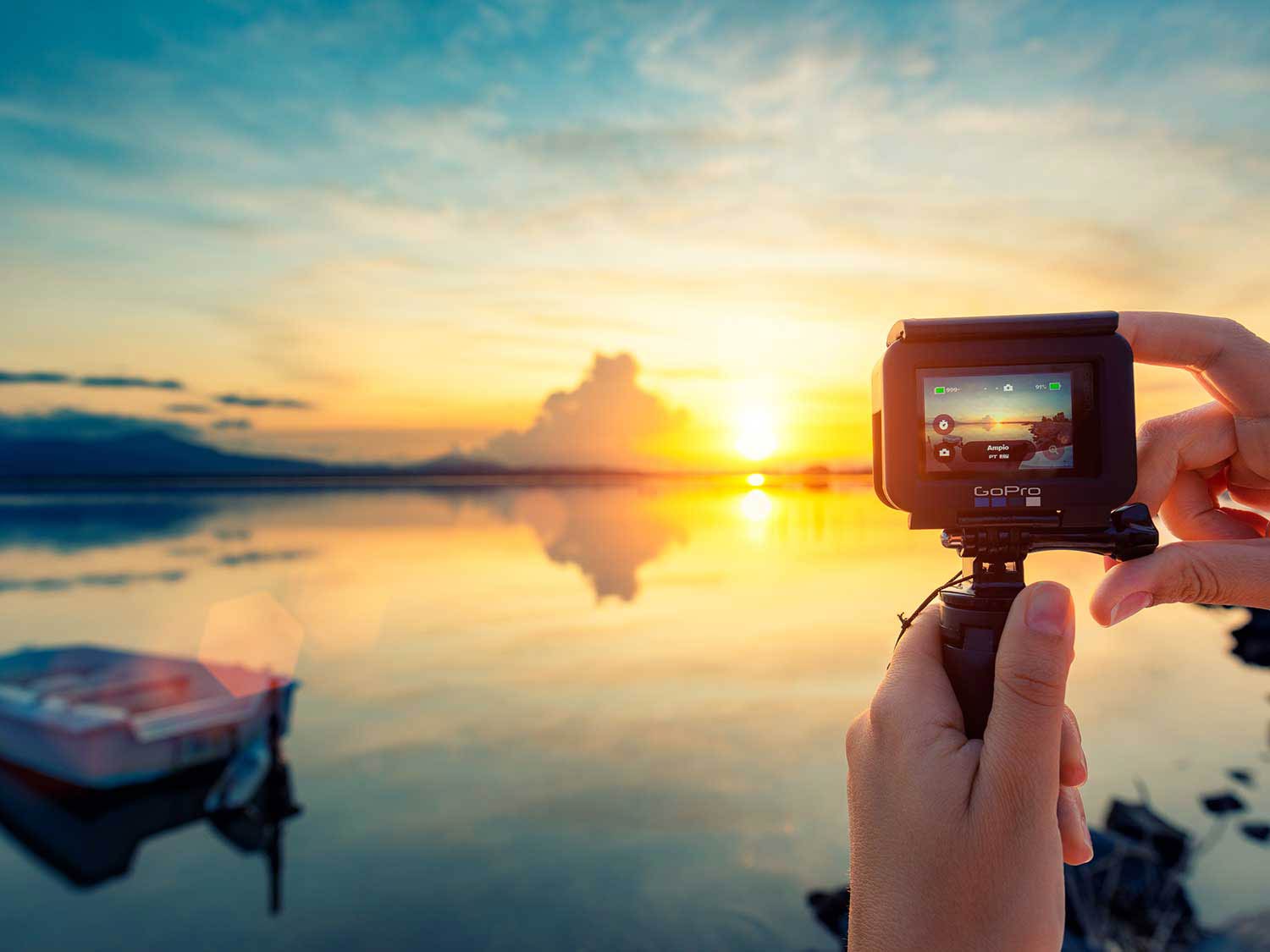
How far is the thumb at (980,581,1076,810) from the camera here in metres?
1.12

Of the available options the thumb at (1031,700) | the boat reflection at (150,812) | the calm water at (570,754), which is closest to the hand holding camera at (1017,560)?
the thumb at (1031,700)

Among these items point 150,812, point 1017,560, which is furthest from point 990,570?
point 150,812

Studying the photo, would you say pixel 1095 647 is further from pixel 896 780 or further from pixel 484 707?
pixel 896 780

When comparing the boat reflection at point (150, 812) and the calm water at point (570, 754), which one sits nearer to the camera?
the calm water at point (570, 754)

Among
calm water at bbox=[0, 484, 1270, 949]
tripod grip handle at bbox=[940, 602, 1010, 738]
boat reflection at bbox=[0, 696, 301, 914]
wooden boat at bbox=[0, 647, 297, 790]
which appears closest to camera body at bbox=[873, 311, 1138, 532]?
tripod grip handle at bbox=[940, 602, 1010, 738]

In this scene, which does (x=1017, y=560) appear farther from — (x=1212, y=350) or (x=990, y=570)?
(x=1212, y=350)

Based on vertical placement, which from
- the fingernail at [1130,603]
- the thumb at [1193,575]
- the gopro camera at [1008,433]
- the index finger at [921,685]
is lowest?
the index finger at [921,685]

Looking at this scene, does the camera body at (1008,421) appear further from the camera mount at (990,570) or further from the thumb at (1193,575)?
the thumb at (1193,575)

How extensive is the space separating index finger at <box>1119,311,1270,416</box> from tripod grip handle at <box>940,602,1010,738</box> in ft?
2.64

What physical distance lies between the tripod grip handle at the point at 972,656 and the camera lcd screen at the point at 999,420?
15.5 inches

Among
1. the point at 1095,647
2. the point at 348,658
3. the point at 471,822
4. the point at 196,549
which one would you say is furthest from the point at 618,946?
the point at 196,549

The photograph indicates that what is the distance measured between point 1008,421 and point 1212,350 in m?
0.48

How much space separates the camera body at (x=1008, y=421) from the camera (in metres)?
1.69

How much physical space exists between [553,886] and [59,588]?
63514 mm
